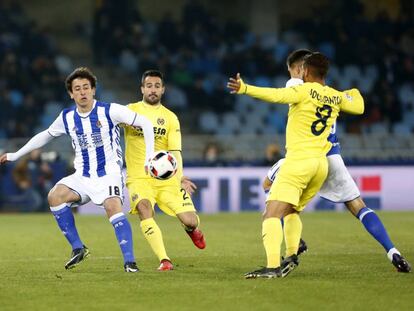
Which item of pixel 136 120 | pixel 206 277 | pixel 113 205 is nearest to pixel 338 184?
pixel 206 277

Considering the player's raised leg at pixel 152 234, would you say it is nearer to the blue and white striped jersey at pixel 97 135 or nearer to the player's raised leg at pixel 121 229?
the player's raised leg at pixel 121 229

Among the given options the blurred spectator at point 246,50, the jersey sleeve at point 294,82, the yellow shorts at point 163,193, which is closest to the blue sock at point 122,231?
the yellow shorts at point 163,193

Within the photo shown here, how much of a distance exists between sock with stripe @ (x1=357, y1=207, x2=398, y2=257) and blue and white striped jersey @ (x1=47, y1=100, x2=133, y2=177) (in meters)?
2.34

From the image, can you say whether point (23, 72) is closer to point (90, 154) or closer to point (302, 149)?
point (90, 154)

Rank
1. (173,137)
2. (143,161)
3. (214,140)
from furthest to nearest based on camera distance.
Answer: (214,140)
(173,137)
(143,161)

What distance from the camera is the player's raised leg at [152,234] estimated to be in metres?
9.77

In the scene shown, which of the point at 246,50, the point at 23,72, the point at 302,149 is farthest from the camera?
the point at 246,50

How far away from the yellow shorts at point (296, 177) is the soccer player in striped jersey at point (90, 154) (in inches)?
53.7

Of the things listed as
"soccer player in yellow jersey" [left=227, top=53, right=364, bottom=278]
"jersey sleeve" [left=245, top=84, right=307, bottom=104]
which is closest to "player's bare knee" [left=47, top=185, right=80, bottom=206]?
"soccer player in yellow jersey" [left=227, top=53, right=364, bottom=278]

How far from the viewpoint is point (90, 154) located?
9797 millimetres

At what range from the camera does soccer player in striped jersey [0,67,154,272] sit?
969 centimetres

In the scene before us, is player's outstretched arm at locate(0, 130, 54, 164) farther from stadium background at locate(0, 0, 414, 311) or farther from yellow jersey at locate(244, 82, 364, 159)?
yellow jersey at locate(244, 82, 364, 159)

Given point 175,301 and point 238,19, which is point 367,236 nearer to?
point 175,301

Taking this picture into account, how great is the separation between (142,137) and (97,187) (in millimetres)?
940
